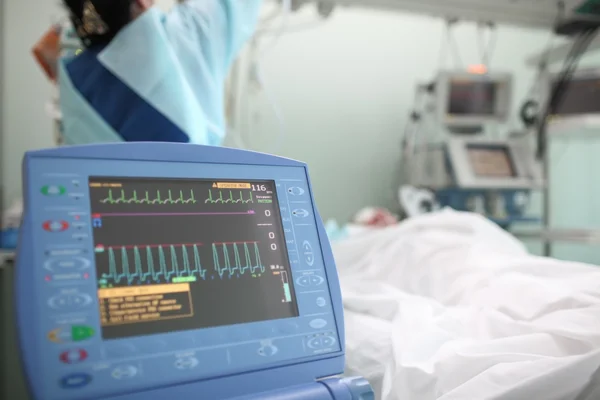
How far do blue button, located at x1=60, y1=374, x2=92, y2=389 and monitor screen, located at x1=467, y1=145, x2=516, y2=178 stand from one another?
226cm

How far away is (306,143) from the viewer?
2832 mm

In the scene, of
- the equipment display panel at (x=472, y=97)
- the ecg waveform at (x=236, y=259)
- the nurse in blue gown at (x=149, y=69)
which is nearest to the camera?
the ecg waveform at (x=236, y=259)

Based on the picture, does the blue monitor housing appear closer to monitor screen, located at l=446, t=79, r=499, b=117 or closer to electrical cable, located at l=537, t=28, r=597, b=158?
monitor screen, located at l=446, t=79, r=499, b=117

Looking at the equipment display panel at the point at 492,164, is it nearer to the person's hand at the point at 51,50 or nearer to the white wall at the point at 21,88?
the person's hand at the point at 51,50

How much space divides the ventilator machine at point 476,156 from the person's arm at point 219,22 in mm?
1456

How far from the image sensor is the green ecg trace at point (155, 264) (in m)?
0.46

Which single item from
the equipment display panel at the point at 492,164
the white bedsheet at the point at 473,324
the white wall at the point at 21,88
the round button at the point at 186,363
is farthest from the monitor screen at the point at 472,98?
the round button at the point at 186,363

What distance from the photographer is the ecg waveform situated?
51 centimetres

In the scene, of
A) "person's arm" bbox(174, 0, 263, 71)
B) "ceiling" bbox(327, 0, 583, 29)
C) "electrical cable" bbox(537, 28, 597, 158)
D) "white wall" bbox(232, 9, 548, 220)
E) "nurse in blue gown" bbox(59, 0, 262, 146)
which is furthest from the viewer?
"white wall" bbox(232, 9, 548, 220)

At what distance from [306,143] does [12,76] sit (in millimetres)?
1527

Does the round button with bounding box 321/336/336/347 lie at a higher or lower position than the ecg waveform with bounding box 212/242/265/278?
lower

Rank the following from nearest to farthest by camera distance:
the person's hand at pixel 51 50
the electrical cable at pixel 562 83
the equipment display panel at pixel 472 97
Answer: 1. the person's hand at pixel 51 50
2. the electrical cable at pixel 562 83
3. the equipment display panel at pixel 472 97

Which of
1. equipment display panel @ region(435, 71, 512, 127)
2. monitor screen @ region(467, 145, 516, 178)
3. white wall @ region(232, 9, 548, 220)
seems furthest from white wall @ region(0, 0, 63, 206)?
monitor screen @ region(467, 145, 516, 178)

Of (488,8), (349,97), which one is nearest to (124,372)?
(488,8)
